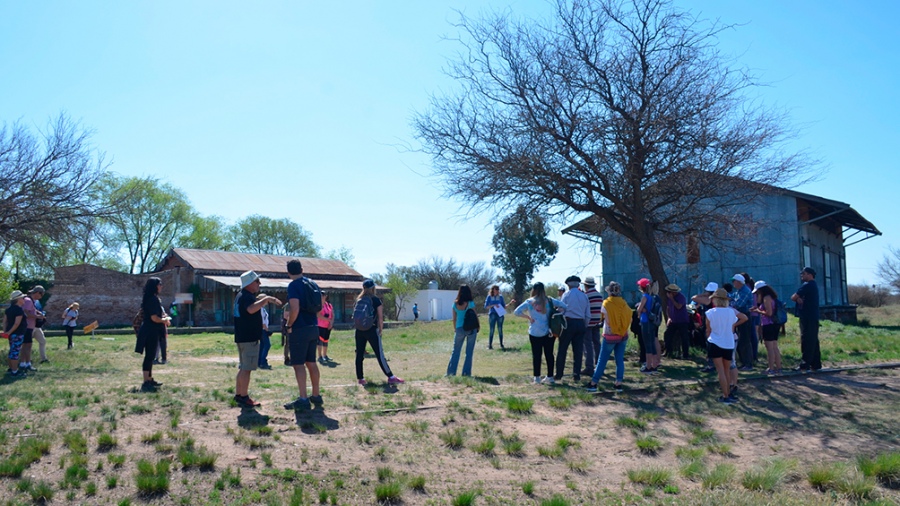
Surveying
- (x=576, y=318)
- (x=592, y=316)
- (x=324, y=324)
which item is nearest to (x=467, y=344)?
(x=576, y=318)

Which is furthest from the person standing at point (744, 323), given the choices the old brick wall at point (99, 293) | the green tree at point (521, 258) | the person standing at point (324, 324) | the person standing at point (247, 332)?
the green tree at point (521, 258)

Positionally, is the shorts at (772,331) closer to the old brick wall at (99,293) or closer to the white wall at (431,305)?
the old brick wall at (99,293)

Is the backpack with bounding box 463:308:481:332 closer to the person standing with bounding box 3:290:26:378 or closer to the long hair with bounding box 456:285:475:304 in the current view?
the long hair with bounding box 456:285:475:304

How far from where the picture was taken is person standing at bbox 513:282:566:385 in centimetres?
1023

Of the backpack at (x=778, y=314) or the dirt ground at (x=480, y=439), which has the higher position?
the backpack at (x=778, y=314)

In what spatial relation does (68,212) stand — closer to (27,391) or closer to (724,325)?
(27,391)

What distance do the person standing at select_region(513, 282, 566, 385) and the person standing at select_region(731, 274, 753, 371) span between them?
364 centimetres

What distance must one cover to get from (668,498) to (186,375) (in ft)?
29.6

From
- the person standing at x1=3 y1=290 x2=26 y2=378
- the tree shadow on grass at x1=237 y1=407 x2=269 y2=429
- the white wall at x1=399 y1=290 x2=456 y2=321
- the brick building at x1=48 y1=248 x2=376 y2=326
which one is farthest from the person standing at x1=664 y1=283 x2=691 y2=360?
the white wall at x1=399 y1=290 x2=456 y2=321

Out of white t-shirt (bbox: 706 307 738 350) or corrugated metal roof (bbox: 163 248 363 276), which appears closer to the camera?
white t-shirt (bbox: 706 307 738 350)

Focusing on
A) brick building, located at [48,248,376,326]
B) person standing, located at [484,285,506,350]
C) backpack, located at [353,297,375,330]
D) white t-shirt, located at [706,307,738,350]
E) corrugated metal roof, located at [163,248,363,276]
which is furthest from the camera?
corrugated metal roof, located at [163,248,363,276]

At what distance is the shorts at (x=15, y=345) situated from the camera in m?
11.2

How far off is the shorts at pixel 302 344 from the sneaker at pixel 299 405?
1.42 ft

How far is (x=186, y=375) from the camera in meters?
11.7
